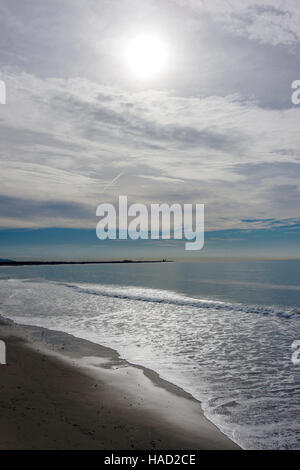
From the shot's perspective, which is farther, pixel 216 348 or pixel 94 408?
pixel 216 348

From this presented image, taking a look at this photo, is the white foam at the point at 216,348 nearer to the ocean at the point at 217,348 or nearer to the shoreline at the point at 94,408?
the ocean at the point at 217,348

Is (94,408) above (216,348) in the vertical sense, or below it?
below

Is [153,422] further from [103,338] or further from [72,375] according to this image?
[103,338]

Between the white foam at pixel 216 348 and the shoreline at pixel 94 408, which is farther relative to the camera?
the white foam at pixel 216 348

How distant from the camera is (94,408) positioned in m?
8.73

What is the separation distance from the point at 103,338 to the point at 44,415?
11.0 metres

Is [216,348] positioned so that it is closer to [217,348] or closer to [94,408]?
[217,348]

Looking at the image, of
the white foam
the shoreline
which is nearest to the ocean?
the white foam

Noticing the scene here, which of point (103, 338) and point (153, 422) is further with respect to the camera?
point (103, 338)

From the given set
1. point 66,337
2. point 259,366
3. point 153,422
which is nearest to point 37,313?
point 66,337

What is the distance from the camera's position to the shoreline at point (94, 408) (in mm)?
6930

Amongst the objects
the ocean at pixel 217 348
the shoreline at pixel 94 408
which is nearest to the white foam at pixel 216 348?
the ocean at pixel 217 348

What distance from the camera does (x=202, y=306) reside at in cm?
3341

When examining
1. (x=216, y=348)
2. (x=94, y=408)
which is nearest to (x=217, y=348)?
(x=216, y=348)
